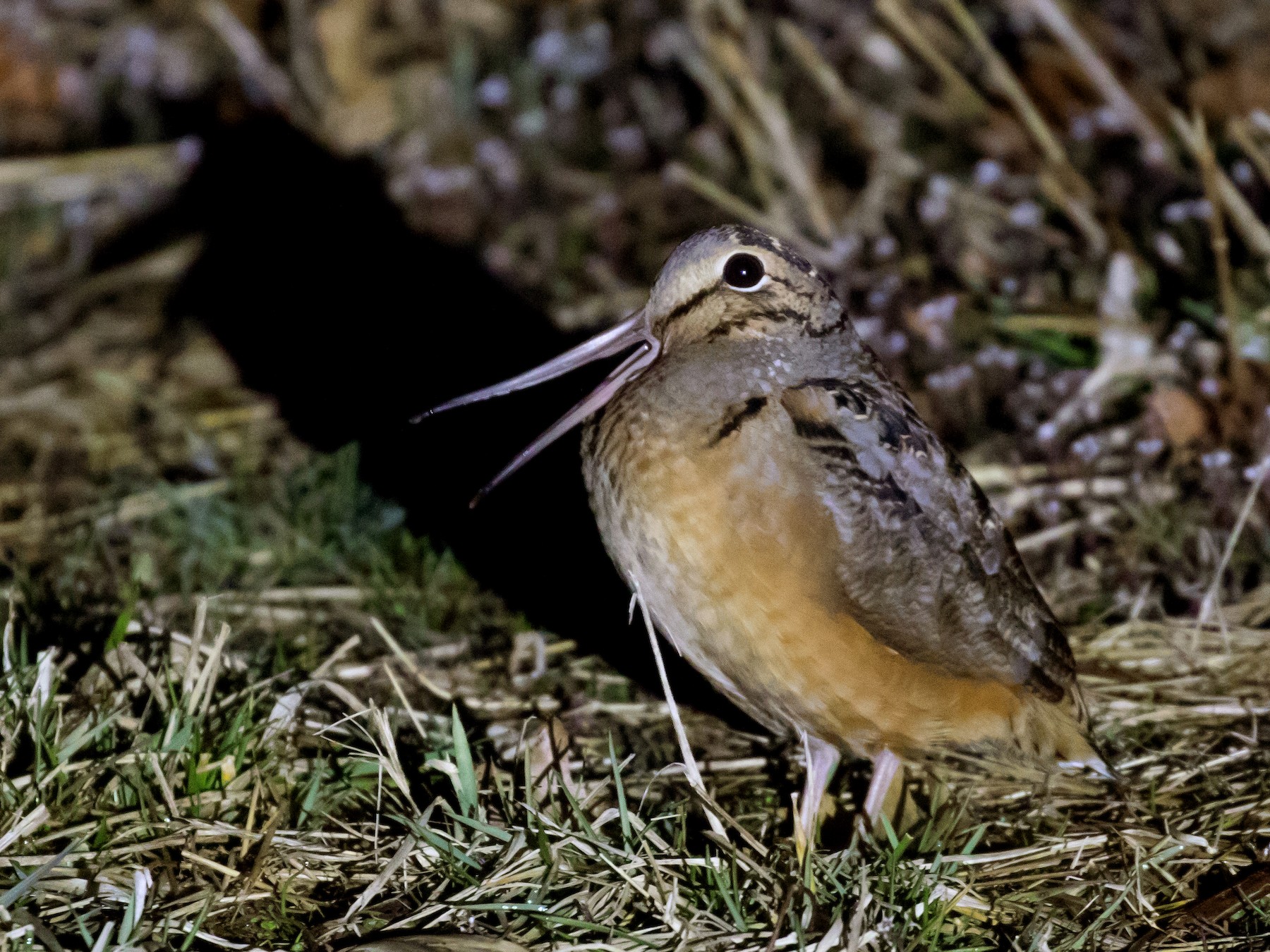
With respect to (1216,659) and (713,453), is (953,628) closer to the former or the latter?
(713,453)

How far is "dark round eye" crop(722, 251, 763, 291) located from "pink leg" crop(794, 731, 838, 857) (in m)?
0.98

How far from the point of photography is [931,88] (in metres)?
6.39

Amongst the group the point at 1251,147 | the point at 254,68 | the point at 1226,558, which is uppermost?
the point at 254,68

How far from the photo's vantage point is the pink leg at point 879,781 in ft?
11.1

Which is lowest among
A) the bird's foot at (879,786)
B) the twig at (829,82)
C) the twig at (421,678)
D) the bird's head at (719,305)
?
the bird's foot at (879,786)

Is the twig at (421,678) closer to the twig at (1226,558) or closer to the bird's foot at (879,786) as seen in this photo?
the bird's foot at (879,786)

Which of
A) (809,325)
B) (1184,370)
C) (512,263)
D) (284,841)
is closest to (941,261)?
(1184,370)

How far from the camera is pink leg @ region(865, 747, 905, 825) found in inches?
133

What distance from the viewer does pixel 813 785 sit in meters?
3.32

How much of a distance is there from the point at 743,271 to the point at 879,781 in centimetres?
118

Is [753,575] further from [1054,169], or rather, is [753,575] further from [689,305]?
[1054,169]

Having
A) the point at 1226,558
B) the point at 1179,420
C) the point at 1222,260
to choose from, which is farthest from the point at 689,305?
the point at 1179,420

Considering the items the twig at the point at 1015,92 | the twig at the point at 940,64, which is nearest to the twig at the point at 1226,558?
the twig at the point at 1015,92

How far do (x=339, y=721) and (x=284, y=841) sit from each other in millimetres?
268
